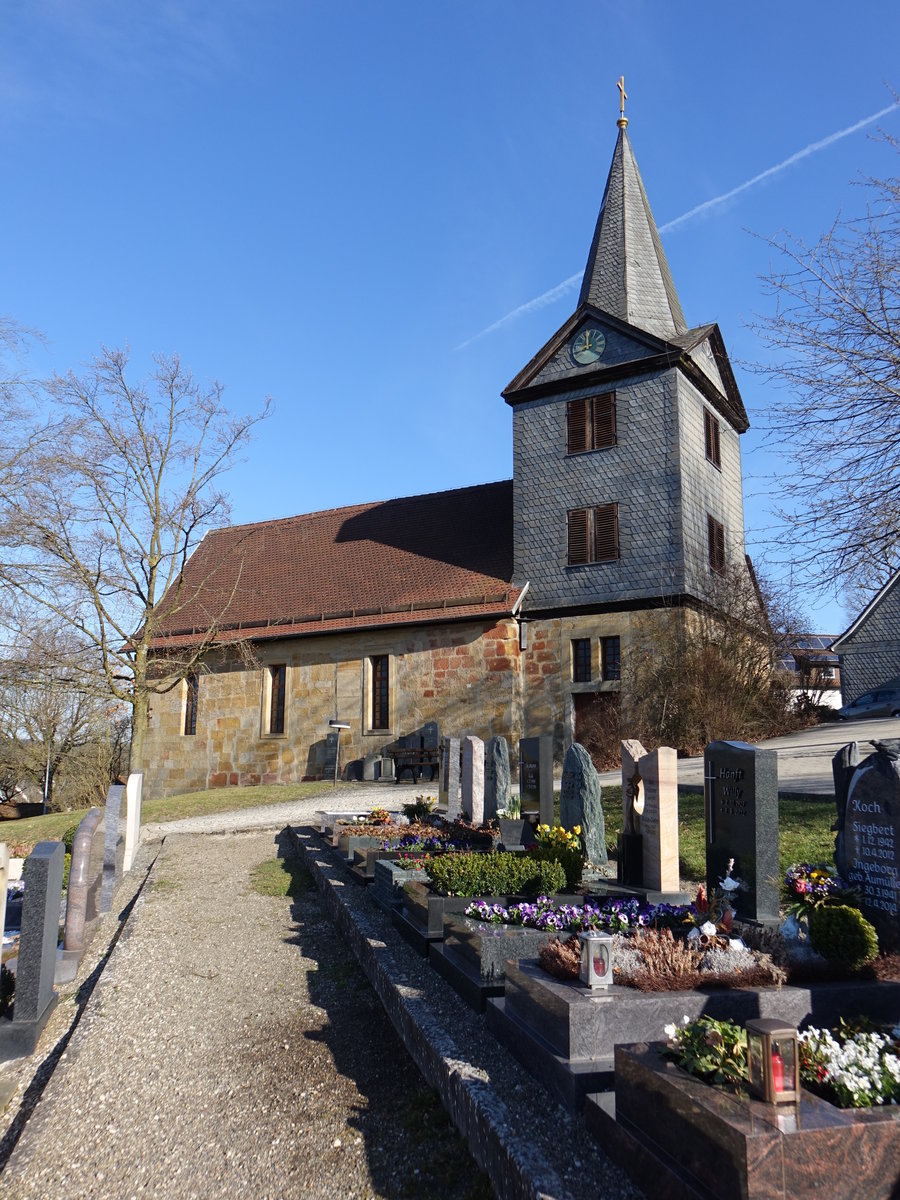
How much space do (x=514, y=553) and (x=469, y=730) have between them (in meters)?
4.58

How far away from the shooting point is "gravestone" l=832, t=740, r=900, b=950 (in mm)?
5020

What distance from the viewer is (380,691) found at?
23.6m

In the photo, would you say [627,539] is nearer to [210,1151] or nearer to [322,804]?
[322,804]

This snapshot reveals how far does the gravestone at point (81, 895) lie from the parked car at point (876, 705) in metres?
23.3

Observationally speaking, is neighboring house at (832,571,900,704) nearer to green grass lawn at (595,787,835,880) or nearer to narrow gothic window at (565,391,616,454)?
narrow gothic window at (565,391,616,454)

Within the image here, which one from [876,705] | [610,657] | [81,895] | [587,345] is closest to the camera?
[81,895]

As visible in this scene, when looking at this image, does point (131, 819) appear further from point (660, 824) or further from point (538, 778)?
point (660, 824)

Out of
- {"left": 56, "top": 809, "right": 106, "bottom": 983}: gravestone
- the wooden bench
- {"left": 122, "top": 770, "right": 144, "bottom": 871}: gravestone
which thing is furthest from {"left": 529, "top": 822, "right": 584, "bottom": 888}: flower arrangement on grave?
the wooden bench

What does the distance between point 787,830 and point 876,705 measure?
2069 centimetres

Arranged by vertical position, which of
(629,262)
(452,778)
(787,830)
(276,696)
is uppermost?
(629,262)

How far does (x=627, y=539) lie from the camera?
69.7ft

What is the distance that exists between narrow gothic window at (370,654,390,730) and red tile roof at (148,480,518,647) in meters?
1.14

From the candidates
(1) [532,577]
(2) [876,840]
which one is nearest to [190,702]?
(1) [532,577]

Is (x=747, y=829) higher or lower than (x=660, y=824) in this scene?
higher
